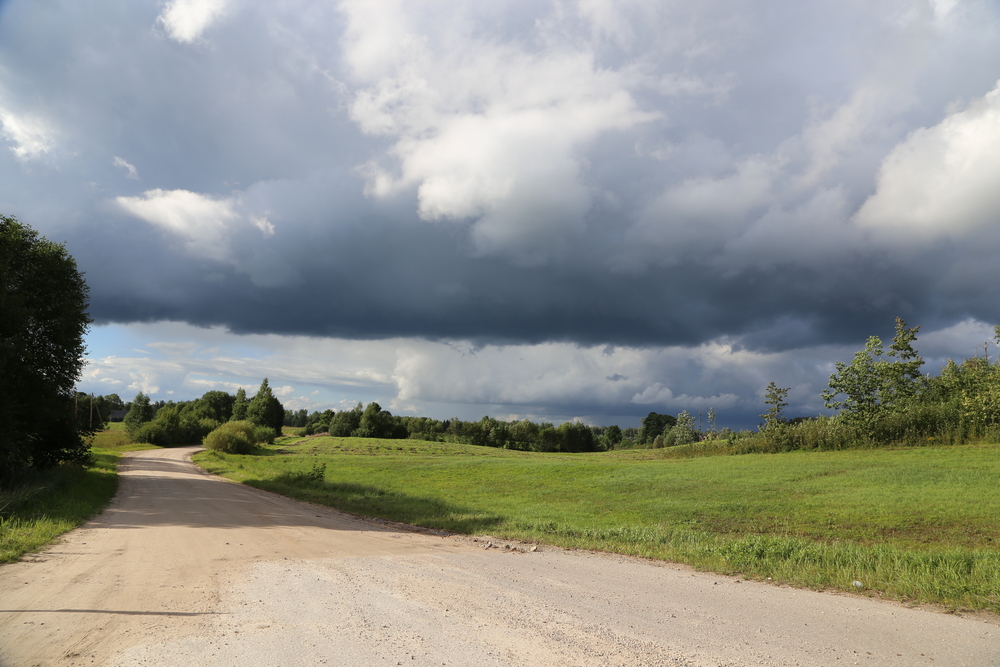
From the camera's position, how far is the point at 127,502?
2198cm

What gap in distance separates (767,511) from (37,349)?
35346 mm

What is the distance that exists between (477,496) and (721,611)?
23.5m

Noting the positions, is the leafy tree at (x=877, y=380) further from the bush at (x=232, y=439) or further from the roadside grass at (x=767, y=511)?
the bush at (x=232, y=439)

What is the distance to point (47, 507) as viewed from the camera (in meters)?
17.6

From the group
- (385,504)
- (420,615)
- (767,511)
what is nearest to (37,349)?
(385,504)

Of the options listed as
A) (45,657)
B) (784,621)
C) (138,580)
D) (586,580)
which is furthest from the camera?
(586,580)

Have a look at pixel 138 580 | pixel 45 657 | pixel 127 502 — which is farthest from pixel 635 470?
pixel 45 657

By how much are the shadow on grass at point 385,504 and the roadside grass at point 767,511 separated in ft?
0.27

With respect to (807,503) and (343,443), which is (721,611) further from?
(343,443)

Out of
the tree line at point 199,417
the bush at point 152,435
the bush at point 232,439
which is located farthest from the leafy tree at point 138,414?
the bush at point 232,439

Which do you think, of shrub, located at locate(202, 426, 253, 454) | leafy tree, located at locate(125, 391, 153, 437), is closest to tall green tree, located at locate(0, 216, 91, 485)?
shrub, located at locate(202, 426, 253, 454)

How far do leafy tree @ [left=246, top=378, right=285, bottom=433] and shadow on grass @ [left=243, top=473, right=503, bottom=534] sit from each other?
299ft

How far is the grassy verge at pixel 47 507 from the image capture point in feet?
39.2

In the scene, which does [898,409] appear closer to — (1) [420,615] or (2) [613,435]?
(1) [420,615]
